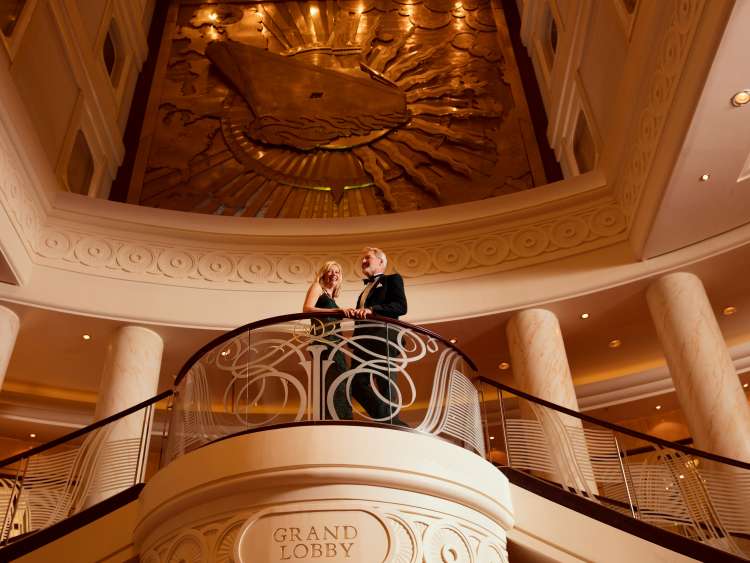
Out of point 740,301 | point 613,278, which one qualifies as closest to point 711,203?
point 613,278

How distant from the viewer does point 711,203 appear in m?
8.41

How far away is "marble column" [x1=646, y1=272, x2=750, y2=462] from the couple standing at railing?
14.5ft

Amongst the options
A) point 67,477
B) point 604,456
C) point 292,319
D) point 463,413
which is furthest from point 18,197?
point 604,456

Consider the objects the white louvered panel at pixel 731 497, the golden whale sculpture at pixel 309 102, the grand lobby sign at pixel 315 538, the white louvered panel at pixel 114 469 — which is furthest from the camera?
the golden whale sculpture at pixel 309 102

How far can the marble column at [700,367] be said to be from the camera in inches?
311

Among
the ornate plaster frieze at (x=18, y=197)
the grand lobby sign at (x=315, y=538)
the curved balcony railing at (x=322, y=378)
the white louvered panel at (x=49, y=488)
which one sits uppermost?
the ornate plaster frieze at (x=18, y=197)

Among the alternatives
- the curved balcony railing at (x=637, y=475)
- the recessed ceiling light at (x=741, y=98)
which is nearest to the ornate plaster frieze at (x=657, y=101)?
the recessed ceiling light at (x=741, y=98)

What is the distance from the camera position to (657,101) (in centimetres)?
792

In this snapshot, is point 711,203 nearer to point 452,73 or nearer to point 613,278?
point 613,278

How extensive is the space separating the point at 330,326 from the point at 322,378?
18.3 inches

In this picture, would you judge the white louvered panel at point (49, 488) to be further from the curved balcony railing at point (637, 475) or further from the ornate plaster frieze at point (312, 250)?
the curved balcony railing at point (637, 475)

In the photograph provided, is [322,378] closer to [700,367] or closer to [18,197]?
[700,367]

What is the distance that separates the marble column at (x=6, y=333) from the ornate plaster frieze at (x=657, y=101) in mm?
7854

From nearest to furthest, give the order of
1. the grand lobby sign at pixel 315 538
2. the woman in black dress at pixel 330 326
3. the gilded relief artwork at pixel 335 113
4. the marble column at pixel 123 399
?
1. the grand lobby sign at pixel 315 538
2. the woman in black dress at pixel 330 326
3. the marble column at pixel 123 399
4. the gilded relief artwork at pixel 335 113
